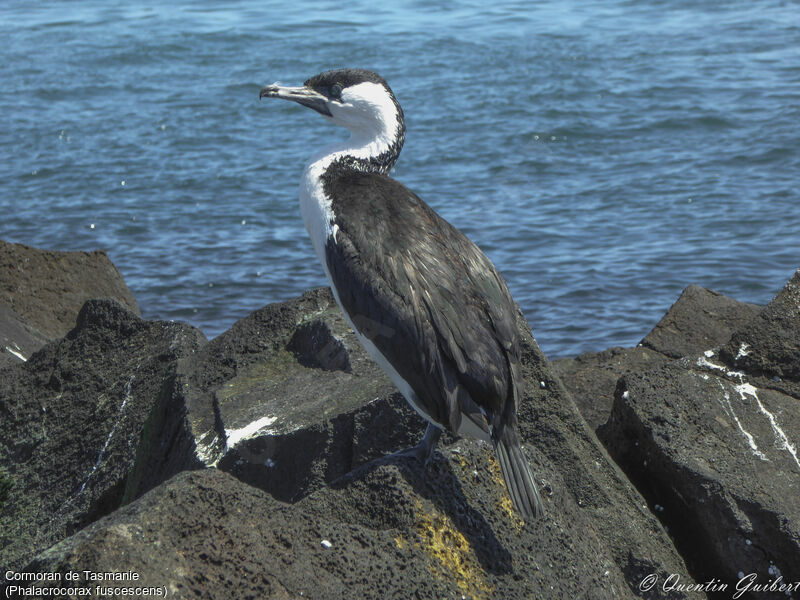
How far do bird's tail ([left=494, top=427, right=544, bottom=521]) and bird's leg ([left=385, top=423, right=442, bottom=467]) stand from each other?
0.82ft

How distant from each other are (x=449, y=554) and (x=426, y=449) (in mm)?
515

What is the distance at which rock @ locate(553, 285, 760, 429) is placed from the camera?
18.6 ft

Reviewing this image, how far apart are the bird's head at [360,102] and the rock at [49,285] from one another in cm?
272

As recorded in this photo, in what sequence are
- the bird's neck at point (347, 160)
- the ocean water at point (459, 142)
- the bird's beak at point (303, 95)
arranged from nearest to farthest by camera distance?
the bird's neck at point (347, 160)
the bird's beak at point (303, 95)
the ocean water at point (459, 142)

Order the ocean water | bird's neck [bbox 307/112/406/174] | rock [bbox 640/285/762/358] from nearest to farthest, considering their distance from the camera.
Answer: bird's neck [bbox 307/112/406/174] → rock [bbox 640/285/762/358] → the ocean water

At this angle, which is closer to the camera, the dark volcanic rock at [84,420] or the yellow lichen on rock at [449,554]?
the yellow lichen on rock at [449,554]

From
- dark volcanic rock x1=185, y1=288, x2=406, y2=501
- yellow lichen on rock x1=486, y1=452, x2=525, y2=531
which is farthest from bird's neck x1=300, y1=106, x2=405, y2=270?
yellow lichen on rock x1=486, y1=452, x2=525, y2=531

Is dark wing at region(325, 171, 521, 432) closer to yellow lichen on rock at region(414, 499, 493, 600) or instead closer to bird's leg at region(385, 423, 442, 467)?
bird's leg at region(385, 423, 442, 467)

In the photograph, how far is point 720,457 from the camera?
4258mm

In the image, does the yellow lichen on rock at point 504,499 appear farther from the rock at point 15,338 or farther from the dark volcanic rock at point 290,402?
the rock at point 15,338

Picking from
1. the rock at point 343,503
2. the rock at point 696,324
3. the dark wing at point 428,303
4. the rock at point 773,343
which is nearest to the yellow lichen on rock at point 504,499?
the rock at point 343,503

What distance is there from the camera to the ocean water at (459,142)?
10.1m

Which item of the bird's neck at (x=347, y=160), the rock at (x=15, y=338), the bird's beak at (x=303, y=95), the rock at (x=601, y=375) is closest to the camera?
the bird's neck at (x=347, y=160)

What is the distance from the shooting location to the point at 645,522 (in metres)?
4.11
